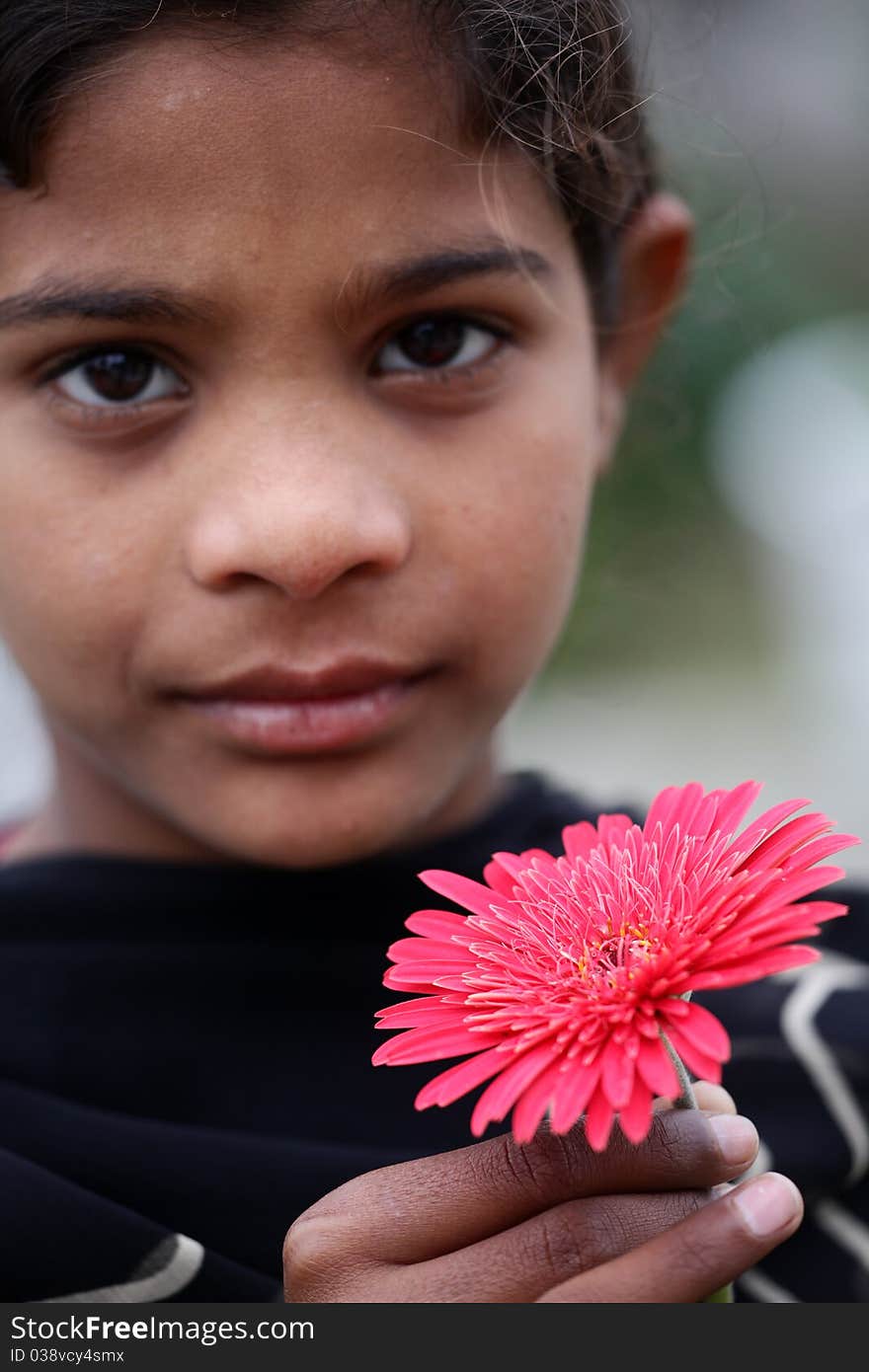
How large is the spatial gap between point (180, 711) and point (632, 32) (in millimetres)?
532

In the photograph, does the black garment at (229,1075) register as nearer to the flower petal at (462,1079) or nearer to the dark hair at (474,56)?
the flower petal at (462,1079)

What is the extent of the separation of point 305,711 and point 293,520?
141mm

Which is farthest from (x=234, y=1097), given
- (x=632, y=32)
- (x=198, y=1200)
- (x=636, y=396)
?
(x=636, y=396)

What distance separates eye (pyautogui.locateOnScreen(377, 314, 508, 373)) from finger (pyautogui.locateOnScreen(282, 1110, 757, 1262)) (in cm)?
46

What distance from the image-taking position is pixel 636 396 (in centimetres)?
151

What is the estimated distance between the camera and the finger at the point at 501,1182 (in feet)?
1.69

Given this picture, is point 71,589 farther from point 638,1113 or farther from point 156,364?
point 638,1113

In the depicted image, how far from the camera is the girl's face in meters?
0.69

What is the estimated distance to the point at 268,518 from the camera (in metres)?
0.69

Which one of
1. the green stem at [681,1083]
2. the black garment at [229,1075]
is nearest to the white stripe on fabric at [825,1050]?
the black garment at [229,1075]

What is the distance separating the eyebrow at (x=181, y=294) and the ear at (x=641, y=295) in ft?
1.04

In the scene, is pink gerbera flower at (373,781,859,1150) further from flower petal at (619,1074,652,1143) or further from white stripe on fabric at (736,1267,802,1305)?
white stripe on fabric at (736,1267,802,1305)

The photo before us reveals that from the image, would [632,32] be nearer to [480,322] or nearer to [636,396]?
[480,322]

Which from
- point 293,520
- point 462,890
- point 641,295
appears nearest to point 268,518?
point 293,520
